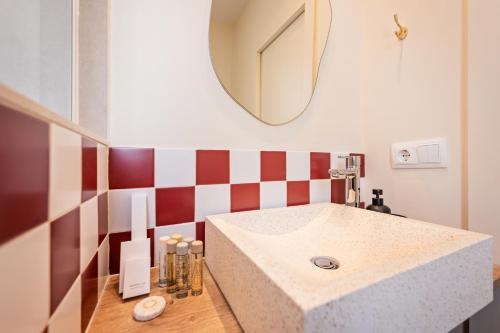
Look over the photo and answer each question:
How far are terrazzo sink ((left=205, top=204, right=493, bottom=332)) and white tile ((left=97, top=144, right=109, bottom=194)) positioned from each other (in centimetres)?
28

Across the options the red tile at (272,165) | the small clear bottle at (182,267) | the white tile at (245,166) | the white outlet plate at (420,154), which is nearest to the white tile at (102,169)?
the small clear bottle at (182,267)

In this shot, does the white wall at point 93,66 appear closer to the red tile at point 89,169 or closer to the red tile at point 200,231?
the red tile at point 89,169

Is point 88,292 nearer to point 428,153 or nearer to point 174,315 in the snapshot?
point 174,315

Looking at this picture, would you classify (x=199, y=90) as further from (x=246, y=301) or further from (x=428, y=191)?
(x=428, y=191)

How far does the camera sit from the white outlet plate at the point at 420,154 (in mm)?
720

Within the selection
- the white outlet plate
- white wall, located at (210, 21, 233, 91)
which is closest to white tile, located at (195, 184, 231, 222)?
white wall, located at (210, 21, 233, 91)

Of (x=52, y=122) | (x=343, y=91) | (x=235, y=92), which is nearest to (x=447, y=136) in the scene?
(x=343, y=91)

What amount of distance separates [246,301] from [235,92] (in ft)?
2.03

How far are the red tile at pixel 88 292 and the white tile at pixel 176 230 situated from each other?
185 mm

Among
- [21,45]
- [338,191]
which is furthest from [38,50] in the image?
[338,191]

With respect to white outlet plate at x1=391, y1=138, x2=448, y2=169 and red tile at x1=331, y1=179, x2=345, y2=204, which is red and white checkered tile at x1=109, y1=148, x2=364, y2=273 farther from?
white outlet plate at x1=391, y1=138, x2=448, y2=169

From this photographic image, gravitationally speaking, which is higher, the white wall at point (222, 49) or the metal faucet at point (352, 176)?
the white wall at point (222, 49)

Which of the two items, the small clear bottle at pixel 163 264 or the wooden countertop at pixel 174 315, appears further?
the small clear bottle at pixel 163 264

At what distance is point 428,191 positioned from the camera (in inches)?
30.3
